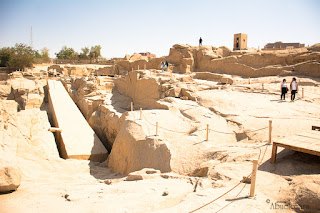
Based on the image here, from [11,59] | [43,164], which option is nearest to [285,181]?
[43,164]

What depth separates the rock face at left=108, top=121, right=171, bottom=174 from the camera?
5952mm

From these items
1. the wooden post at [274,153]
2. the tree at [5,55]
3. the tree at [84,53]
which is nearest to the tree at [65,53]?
the tree at [84,53]

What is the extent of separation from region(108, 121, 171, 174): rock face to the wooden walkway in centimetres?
235

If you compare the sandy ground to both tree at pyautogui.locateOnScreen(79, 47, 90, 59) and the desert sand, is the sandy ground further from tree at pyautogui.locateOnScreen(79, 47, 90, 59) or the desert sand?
tree at pyautogui.locateOnScreen(79, 47, 90, 59)

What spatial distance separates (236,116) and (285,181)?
15.2ft

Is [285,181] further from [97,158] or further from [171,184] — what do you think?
[97,158]

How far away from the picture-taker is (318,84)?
38.6 ft

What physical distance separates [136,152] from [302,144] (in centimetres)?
409

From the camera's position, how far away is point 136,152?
669 cm

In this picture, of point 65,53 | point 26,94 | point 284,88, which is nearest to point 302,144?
point 284,88

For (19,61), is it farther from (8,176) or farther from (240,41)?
(8,176)

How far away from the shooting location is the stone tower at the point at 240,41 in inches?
773

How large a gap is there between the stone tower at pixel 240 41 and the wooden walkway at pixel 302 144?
16265 millimetres

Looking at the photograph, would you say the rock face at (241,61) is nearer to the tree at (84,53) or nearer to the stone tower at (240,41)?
the stone tower at (240,41)
